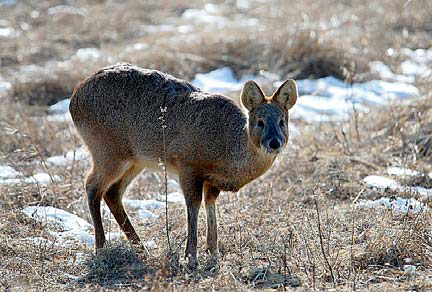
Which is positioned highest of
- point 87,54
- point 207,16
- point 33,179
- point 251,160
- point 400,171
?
point 251,160

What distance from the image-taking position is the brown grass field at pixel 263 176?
6520mm

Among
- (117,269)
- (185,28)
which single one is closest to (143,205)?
(117,269)

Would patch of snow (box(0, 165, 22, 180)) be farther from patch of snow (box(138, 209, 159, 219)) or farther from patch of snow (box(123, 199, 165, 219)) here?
patch of snow (box(138, 209, 159, 219))

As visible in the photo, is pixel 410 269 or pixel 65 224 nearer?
pixel 410 269

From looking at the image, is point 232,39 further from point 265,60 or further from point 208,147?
point 208,147

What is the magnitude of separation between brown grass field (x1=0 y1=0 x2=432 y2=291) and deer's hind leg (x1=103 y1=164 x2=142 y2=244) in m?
0.16

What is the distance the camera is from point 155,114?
7.51 m

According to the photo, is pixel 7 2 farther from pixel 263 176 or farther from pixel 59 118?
pixel 263 176

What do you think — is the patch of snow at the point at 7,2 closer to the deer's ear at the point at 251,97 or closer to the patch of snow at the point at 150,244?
the patch of snow at the point at 150,244

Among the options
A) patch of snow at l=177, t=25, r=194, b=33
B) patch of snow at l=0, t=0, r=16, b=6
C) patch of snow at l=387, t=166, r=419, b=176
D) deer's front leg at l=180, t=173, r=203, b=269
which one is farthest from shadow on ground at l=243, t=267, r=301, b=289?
patch of snow at l=0, t=0, r=16, b=6

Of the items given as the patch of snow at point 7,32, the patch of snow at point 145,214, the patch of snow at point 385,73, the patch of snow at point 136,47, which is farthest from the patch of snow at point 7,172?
the patch of snow at point 7,32

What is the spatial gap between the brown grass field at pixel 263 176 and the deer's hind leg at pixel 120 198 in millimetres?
161

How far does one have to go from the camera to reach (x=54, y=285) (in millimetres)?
6328

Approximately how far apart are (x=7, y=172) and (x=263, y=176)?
3.01 meters
